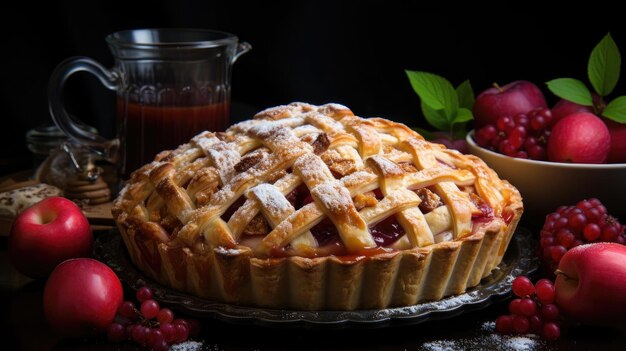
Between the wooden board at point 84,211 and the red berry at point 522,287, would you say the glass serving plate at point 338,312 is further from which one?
the wooden board at point 84,211

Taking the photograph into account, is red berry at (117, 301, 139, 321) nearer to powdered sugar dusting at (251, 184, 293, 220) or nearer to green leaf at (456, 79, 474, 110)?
powdered sugar dusting at (251, 184, 293, 220)

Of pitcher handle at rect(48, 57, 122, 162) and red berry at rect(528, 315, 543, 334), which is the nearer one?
red berry at rect(528, 315, 543, 334)

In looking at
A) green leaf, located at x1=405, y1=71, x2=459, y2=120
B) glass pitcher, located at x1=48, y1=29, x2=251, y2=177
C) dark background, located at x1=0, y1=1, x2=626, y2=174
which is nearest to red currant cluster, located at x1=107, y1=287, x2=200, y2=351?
glass pitcher, located at x1=48, y1=29, x2=251, y2=177

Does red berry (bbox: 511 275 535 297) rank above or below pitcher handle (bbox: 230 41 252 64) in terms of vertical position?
below

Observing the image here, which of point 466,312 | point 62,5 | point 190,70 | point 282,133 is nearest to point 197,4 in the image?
point 62,5

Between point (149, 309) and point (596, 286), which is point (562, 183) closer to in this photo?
point (596, 286)

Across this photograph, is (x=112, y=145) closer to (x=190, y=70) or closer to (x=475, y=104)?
(x=190, y=70)

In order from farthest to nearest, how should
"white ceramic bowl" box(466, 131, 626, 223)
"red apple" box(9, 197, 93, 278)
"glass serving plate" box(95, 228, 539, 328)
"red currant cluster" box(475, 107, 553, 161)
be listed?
"red currant cluster" box(475, 107, 553, 161) < "white ceramic bowl" box(466, 131, 626, 223) < "red apple" box(9, 197, 93, 278) < "glass serving plate" box(95, 228, 539, 328)
